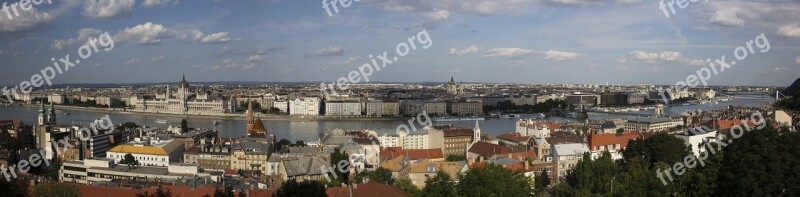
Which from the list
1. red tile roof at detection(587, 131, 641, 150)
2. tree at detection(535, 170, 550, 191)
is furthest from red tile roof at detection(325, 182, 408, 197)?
red tile roof at detection(587, 131, 641, 150)

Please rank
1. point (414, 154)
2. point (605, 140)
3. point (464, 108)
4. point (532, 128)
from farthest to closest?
point (464, 108)
point (532, 128)
point (605, 140)
point (414, 154)

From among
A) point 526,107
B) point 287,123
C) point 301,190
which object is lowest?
point 287,123

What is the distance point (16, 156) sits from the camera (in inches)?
462

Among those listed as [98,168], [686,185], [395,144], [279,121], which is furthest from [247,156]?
[279,121]

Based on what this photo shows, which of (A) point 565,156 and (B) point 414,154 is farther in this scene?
(B) point 414,154

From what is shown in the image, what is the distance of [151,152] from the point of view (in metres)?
Answer: 12.3

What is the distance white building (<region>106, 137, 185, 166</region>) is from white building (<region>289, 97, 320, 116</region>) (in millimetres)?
21095

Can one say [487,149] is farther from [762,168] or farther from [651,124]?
[651,124]

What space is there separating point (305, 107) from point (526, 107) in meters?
11.8

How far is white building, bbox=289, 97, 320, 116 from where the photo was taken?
34.2 meters

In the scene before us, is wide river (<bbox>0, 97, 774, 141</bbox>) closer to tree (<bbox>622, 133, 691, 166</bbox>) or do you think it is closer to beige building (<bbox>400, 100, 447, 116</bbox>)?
beige building (<bbox>400, 100, 447, 116</bbox>)

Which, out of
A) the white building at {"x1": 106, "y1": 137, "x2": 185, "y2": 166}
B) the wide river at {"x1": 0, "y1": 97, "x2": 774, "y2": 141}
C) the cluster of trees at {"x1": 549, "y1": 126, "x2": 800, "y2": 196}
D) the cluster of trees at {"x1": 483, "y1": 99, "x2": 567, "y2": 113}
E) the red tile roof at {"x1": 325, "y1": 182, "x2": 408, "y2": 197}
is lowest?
the wide river at {"x1": 0, "y1": 97, "x2": 774, "y2": 141}

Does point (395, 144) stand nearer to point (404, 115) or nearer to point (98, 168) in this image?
point (98, 168)

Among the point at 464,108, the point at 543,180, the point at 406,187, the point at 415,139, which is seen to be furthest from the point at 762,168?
the point at 464,108
